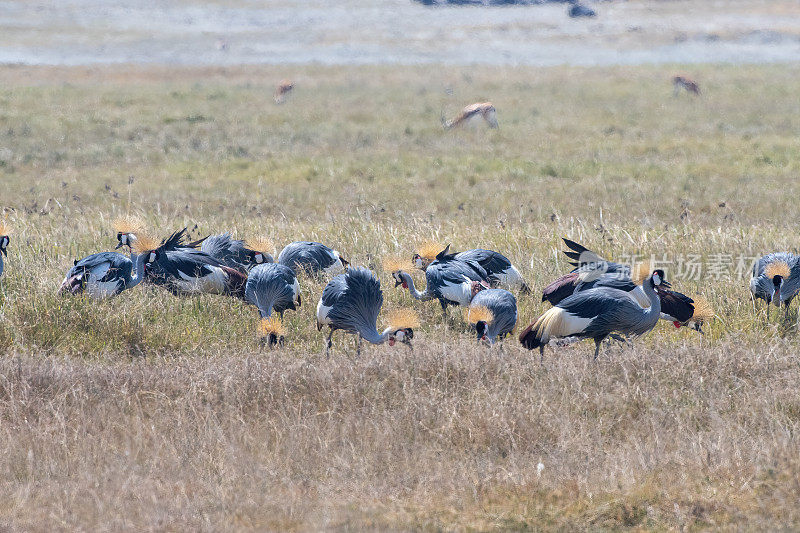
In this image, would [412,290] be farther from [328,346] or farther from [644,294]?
[644,294]

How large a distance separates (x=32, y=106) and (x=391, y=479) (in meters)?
24.2

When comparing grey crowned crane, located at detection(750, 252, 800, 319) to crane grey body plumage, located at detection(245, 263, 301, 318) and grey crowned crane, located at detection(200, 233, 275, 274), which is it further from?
grey crowned crane, located at detection(200, 233, 275, 274)

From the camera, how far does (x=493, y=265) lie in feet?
28.3

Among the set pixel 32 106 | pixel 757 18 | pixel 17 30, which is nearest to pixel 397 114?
pixel 32 106

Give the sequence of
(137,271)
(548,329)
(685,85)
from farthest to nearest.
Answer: (685,85) < (137,271) < (548,329)

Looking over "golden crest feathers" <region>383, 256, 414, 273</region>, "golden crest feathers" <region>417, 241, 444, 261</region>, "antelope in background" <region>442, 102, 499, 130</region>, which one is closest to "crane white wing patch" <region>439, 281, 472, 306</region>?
"golden crest feathers" <region>383, 256, 414, 273</region>

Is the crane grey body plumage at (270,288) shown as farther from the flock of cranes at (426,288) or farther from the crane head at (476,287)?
the crane head at (476,287)

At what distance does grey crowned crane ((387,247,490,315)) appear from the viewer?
7734 mm

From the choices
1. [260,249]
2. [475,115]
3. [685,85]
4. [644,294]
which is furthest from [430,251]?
[685,85]

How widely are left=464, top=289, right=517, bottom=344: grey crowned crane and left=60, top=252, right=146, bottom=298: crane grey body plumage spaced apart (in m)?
3.01

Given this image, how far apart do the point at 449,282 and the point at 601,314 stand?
1.52 m

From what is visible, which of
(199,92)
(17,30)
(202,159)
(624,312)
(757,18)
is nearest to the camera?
(624,312)

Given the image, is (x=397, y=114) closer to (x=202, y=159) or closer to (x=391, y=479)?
(x=202, y=159)

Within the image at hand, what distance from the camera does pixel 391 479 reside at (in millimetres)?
5102
